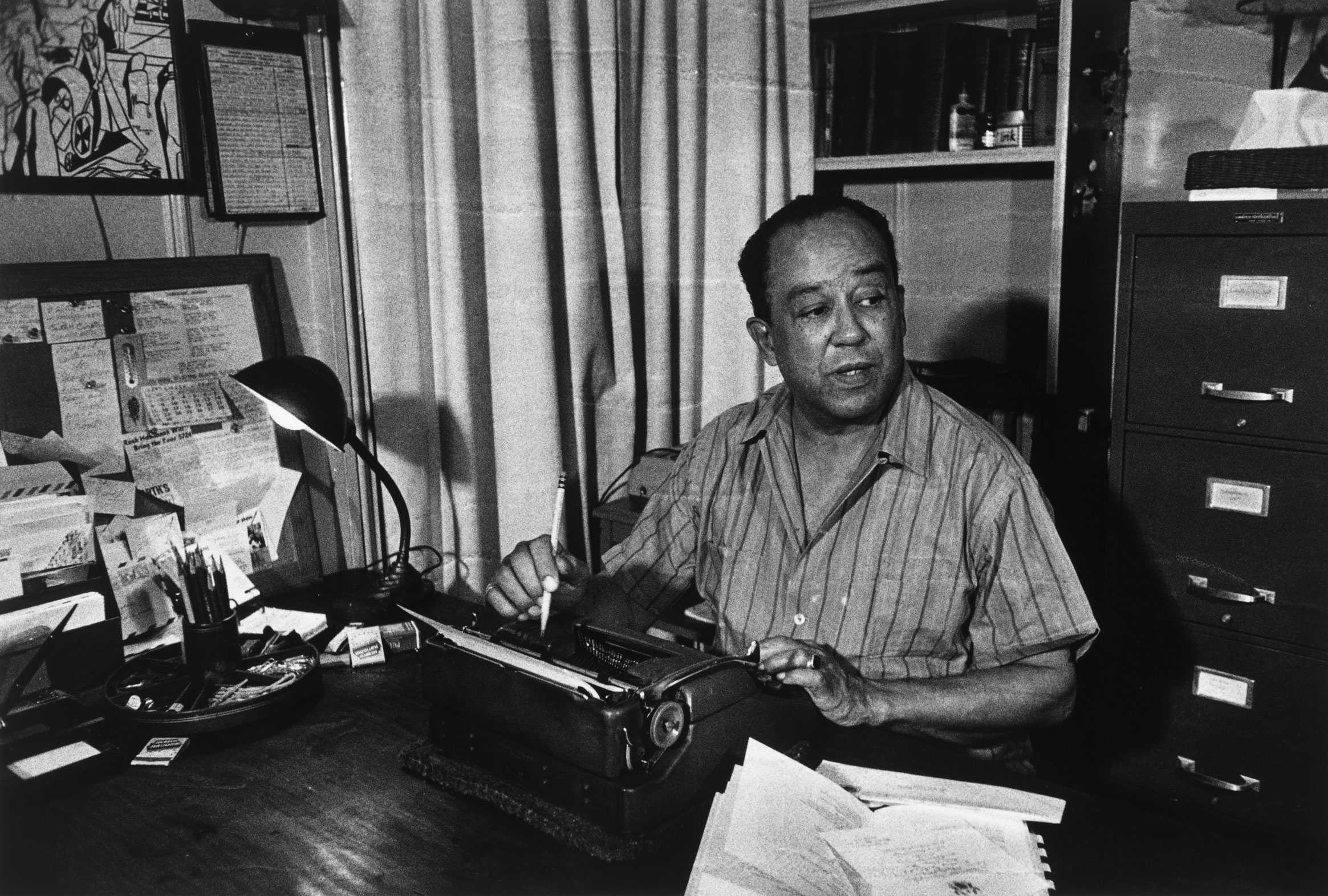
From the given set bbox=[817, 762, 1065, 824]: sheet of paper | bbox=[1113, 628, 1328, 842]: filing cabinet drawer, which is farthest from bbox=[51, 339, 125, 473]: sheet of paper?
bbox=[1113, 628, 1328, 842]: filing cabinet drawer

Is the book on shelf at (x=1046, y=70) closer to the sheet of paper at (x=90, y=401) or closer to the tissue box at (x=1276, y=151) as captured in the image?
the tissue box at (x=1276, y=151)

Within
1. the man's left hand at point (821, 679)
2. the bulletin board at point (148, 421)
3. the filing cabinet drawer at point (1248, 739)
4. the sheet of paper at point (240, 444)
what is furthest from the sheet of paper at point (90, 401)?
the filing cabinet drawer at point (1248, 739)

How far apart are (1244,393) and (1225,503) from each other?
0.69 feet

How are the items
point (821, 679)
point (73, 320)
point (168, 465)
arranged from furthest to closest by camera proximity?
point (168, 465)
point (73, 320)
point (821, 679)

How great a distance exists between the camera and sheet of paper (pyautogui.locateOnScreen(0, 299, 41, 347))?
1.68 m

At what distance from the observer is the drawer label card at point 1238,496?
2.06 meters

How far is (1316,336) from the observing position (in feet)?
6.40

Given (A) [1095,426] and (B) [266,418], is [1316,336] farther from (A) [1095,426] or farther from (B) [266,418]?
(B) [266,418]

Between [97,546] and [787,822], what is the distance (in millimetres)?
1209

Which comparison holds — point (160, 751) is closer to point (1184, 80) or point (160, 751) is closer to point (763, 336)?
point (763, 336)

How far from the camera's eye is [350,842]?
1.20 metres

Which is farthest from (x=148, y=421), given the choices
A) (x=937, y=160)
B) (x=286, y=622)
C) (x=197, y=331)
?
(x=937, y=160)

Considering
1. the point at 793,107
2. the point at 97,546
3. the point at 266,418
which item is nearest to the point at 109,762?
the point at 97,546

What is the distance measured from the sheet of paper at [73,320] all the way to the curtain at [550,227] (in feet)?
1.63
